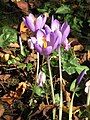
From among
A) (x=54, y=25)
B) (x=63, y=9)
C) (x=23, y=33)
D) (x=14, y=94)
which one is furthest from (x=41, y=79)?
(x=63, y=9)

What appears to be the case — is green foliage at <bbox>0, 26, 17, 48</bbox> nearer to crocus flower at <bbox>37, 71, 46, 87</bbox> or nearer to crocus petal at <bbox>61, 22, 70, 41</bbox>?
crocus flower at <bbox>37, 71, 46, 87</bbox>

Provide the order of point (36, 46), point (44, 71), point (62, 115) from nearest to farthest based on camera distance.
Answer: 1. point (36, 46)
2. point (62, 115)
3. point (44, 71)

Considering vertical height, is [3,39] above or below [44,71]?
above

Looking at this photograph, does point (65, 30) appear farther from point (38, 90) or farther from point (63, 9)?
point (63, 9)

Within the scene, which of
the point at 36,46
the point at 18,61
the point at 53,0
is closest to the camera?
the point at 36,46

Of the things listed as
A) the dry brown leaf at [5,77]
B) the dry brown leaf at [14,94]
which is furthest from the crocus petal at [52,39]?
the dry brown leaf at [5,77]

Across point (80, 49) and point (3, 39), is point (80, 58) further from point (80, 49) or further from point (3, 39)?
point (3, 39)

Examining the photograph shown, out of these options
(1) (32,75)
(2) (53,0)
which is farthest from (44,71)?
(2) (53,0)

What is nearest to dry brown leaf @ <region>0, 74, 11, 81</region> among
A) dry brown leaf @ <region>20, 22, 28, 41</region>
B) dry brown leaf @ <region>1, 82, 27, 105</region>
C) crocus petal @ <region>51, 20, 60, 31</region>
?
dry brown leaf @ <region>1, 82, 27, 105</region>
